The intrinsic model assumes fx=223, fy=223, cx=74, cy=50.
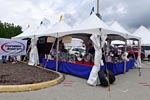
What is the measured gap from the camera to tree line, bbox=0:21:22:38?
56.7m

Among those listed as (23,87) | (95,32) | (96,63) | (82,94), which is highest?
(95,32)

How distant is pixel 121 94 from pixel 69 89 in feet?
6.61

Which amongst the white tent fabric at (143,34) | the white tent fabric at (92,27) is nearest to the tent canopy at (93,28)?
the white tent fabric at (92,27)

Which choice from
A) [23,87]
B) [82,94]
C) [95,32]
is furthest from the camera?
[95,32]

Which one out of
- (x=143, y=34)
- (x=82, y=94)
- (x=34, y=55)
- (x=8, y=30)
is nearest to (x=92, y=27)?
(x=82, y=94)

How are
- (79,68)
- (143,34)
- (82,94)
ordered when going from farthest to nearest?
(143,34)
(79,68)
(82,94)

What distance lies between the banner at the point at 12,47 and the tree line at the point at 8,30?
39.2 metres

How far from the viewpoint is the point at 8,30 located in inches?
2399

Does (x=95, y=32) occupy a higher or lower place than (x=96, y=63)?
higher

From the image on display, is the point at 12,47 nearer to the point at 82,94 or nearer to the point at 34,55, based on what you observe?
the point at 34,55

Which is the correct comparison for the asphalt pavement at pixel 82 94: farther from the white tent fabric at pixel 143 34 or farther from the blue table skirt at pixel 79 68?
the white tent fabric at pixel 143 34

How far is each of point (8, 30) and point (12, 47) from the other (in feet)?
151

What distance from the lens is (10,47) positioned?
1722 centimetres

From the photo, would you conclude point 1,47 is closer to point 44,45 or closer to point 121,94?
point 44,45
